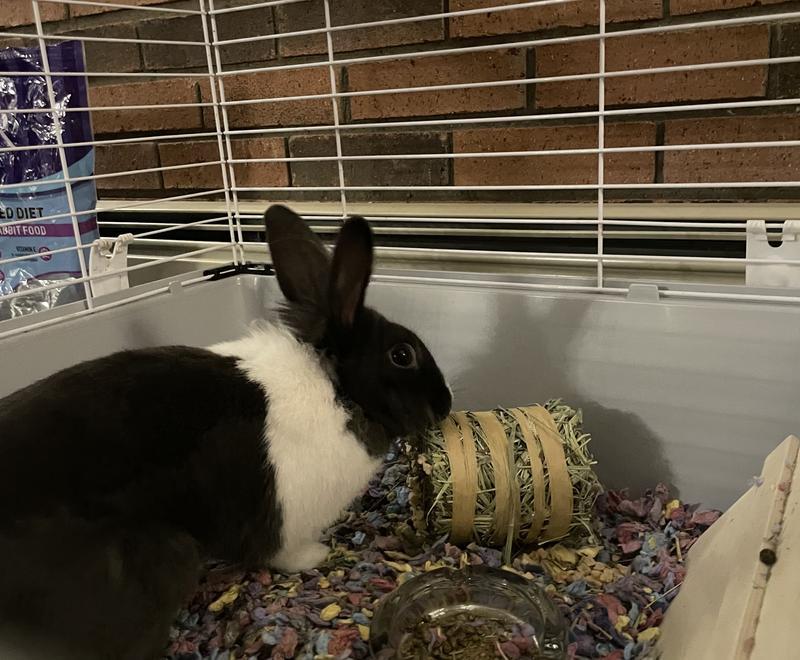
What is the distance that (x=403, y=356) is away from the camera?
1.16 metres

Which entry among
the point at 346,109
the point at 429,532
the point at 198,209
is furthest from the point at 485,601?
the point at 198,209

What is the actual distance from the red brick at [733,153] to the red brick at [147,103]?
1.30 metres

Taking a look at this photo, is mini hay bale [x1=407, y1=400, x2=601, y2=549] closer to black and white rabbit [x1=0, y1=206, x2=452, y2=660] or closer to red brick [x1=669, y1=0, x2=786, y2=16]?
black and white rabbit [x1=0, y1=206, x2=452, y2=660]

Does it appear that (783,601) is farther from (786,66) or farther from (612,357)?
(786,66)

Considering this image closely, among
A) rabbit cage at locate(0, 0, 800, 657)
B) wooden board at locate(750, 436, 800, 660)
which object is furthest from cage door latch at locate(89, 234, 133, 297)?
wooden board at locate(750, 436, 800, 660)

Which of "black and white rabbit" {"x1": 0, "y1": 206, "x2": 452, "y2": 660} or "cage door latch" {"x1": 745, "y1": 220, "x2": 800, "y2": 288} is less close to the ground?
"cage door latch" {"x1": 745, "y1": 220, "x2": 800, "y2": 288}

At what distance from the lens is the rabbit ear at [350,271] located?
3.34ft

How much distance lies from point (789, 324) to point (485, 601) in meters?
0.60

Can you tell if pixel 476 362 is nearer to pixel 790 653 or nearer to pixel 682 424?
pixel 682 424

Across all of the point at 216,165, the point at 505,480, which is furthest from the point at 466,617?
the point at 216,165

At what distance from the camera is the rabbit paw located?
1145 millimetres

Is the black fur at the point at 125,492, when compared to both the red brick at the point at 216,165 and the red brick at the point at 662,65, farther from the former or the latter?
the red brick at the point at 216,165

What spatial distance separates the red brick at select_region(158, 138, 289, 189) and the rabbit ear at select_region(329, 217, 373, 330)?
1.01 meters

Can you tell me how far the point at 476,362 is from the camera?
4.61 feet
